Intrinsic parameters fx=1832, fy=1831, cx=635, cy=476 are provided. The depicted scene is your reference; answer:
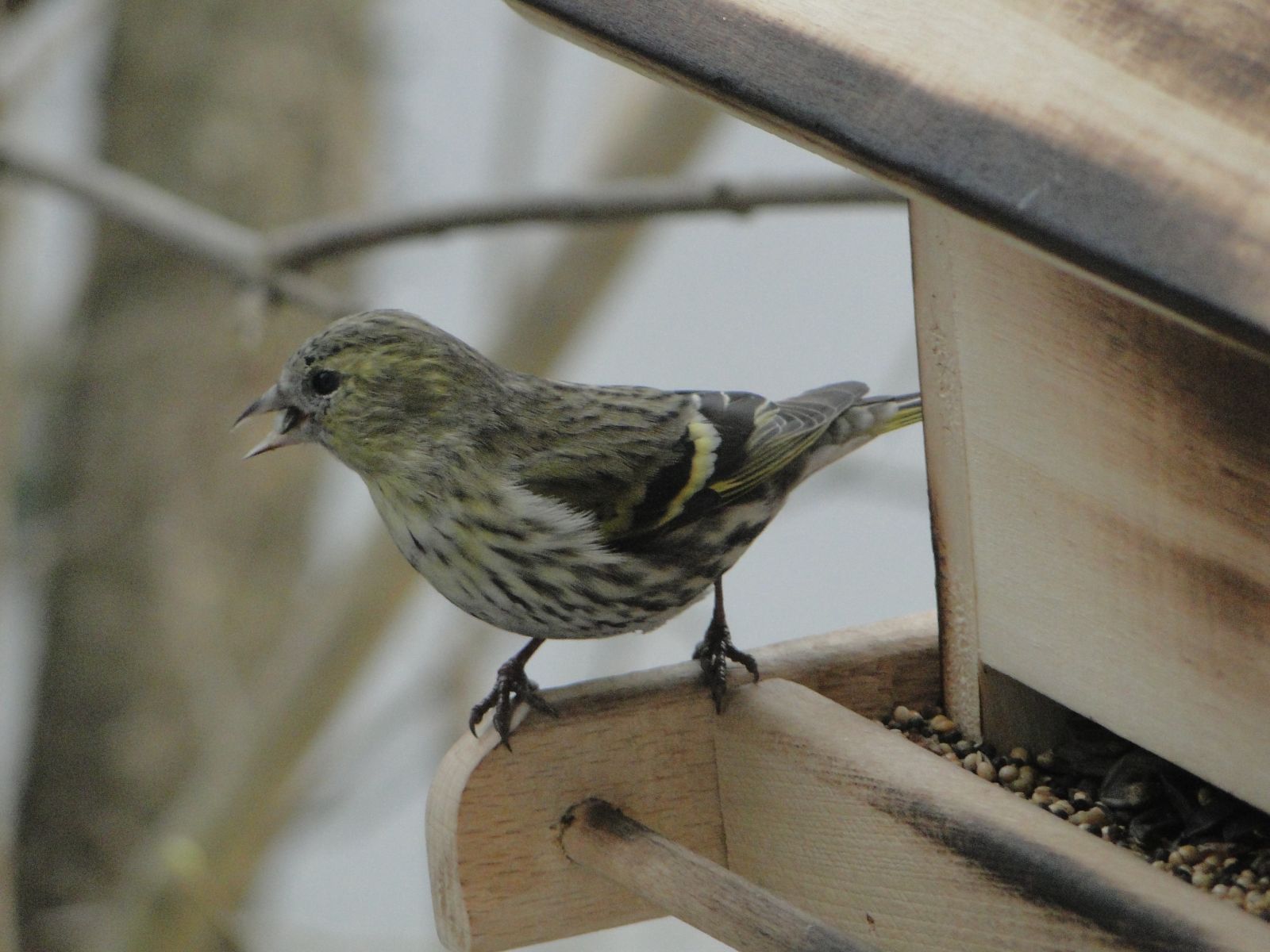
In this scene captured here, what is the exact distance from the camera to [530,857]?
7.15ft

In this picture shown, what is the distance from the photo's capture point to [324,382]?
2.58 m

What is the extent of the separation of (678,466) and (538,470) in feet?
0.63

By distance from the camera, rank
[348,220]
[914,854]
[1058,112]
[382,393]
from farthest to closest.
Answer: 1. [348,220]
2. [382,393]
3. [914,854]
4. [1058,112]

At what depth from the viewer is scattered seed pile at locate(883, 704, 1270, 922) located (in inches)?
74.4

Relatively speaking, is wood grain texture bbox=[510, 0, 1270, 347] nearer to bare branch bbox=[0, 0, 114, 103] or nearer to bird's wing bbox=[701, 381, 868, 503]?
bird's wing bbox=[701, 381, 868, 503]

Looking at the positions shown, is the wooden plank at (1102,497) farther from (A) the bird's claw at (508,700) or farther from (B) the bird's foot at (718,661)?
(A) the bird's claw at (508,700)

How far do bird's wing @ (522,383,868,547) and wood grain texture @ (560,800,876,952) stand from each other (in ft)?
1.54

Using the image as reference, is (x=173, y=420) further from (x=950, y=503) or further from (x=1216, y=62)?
(x=1216, y=62)

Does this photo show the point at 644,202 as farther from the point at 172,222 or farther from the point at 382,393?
the point at 172,222

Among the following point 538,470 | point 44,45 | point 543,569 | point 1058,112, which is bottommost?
point 1058,112

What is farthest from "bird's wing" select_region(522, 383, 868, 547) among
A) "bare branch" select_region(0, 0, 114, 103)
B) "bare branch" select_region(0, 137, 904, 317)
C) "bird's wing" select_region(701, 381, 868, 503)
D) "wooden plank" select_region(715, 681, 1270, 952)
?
"bare branch" select_region(0, 0, 114, 103)

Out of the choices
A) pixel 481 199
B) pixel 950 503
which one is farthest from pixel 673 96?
pixel 950 503

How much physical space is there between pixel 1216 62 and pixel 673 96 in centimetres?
256

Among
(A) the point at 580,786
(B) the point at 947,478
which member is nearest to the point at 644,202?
(B) the point at 947,478
